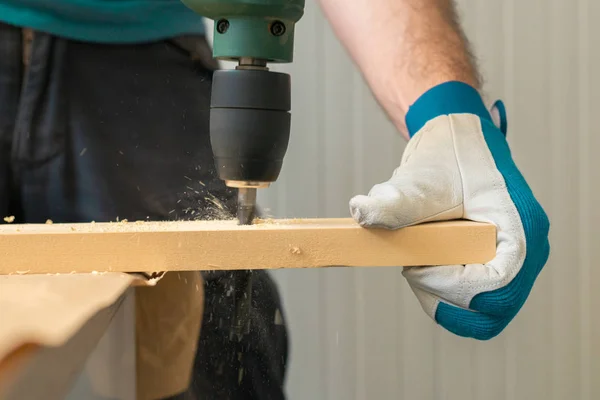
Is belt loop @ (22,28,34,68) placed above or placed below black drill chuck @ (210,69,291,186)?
above

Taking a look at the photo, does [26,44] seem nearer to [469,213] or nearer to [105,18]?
[105,18]

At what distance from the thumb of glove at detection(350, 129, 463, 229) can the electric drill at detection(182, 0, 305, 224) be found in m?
0.11

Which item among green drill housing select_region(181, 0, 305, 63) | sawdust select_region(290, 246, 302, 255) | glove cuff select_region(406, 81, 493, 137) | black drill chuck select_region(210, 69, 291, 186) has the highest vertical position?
green drill housing select_region(181, 0, 305, 63)

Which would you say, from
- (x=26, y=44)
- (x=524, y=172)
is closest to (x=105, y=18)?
(x=26, y=44)

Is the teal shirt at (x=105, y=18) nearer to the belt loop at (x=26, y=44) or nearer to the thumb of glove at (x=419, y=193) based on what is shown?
the belt loop at (x=26, y=44)

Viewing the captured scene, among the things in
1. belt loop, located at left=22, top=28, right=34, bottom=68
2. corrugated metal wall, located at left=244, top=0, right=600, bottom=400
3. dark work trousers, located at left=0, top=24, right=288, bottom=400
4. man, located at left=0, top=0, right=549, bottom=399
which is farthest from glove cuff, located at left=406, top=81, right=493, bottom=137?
corrugated metal wall, located at left=244, top=0, right=600, bottom=400

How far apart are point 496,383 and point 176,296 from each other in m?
1.05

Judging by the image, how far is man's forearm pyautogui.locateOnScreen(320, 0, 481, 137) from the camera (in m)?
0.89

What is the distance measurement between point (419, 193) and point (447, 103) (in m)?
0.19

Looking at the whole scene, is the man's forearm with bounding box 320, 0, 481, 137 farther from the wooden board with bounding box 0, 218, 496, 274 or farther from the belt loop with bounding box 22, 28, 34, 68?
the belt loop with bounding box 22, 28, 34, 68

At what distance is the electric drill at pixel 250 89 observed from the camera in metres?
0.63

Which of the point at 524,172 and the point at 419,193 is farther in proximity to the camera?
the point at 524,172

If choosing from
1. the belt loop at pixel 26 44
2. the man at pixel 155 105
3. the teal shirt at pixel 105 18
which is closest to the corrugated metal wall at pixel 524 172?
the man at pixel 155 105

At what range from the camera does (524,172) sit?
1610mm
